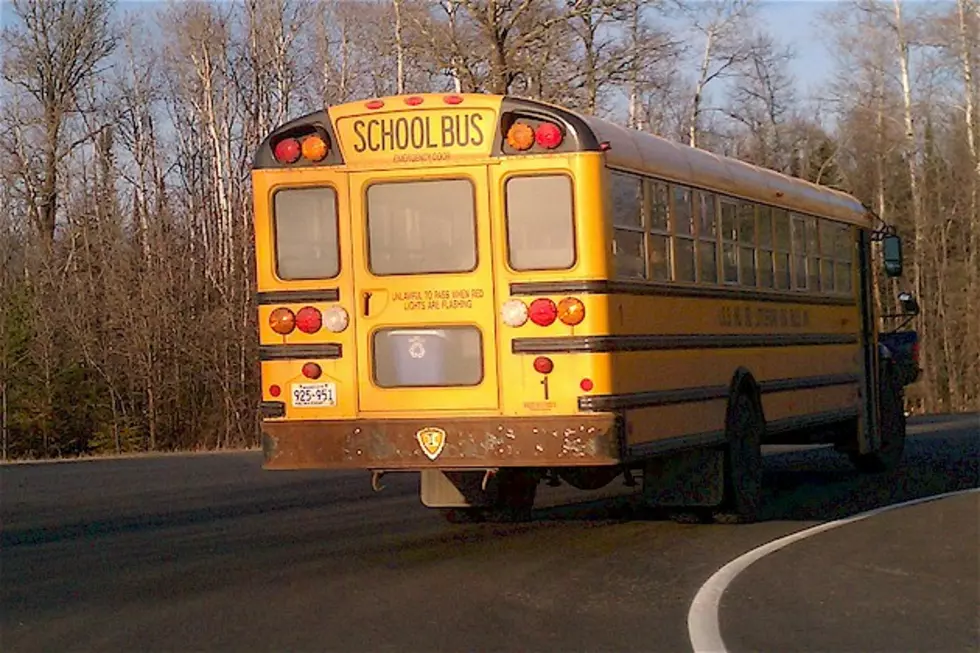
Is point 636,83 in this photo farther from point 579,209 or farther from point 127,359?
point 579,209

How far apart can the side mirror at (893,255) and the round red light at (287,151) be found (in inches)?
303

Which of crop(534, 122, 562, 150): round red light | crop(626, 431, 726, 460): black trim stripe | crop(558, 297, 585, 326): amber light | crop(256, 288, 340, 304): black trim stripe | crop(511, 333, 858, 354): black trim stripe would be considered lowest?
crop(626, 431, 726, 460): black trim stripe

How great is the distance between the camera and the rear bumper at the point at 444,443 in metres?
9.34

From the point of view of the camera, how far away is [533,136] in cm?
953

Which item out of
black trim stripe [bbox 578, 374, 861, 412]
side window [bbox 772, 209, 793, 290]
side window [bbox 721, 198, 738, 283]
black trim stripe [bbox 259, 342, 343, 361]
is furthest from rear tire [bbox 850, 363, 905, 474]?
black trim stripe [bbox 259, 342, 343, 361]

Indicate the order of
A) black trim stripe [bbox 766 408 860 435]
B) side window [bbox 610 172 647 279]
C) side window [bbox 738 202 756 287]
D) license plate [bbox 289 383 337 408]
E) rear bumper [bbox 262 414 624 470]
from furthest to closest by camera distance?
1. black trim stripe [bbox 766 408 860 435]
2. side window [bbox 738 202 756 287]
3. license plate [bbox 289 383 337 408]
4. side window [bbox 610 172 647 279]
5. rear bumper [bbox 262 414 624 470]

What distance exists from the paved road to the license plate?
1071mm

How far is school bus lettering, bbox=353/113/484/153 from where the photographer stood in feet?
31.8

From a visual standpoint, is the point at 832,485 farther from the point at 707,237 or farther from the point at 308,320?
the point at 308,320

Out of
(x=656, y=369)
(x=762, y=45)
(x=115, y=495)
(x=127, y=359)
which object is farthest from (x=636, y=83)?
(x=656, y=369)

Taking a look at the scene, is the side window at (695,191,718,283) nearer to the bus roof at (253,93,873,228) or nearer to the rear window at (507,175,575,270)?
the bus roof at (253,93,873,228)

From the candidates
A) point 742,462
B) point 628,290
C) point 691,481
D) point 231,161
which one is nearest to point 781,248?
point 742,462

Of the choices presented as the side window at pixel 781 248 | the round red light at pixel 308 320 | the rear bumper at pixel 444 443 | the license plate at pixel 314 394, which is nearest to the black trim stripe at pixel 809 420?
the side window at pixel 781 248

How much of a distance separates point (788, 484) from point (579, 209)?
6655 millimetres
